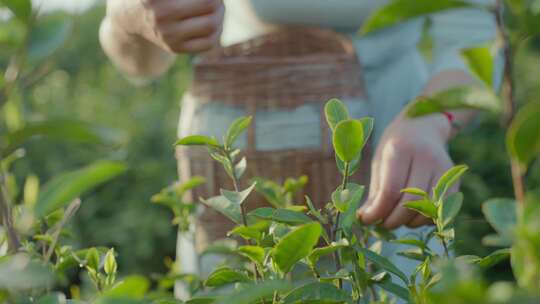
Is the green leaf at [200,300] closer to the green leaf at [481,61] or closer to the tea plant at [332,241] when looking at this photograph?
the tea plant at [332,241]

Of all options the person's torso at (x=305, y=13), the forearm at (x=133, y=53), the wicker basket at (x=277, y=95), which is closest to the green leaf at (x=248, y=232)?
the wicker basket at (x=277, y=95)

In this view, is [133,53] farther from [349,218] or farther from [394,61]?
[349,218]

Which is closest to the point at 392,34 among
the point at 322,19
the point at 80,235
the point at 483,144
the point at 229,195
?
the point at 322,19

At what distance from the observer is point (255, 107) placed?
5.04 feet

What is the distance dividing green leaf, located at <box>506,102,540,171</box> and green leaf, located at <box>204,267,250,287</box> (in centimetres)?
35

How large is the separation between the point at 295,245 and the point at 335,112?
174 mm

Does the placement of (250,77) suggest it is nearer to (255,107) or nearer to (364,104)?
(255,107)

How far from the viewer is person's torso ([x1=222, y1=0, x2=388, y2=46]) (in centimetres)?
169

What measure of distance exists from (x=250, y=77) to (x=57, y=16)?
91 centimetres

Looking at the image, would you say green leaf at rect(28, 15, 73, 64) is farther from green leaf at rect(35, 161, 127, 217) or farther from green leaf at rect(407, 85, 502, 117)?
green leaf at rect(407, 85, 502, 117)

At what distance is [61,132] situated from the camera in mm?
530

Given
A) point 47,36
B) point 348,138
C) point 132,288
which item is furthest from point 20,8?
point 348,138

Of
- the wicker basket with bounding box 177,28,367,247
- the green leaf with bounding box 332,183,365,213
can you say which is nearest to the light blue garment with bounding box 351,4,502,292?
the wicker basket with bounding box 177,28,367,247

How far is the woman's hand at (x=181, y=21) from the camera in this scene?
1.22m
